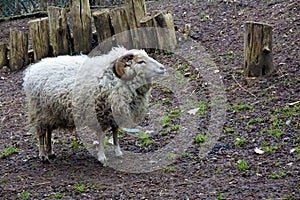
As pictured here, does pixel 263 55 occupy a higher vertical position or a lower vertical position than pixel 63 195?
higher

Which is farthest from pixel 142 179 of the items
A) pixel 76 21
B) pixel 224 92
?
pixel 76 21

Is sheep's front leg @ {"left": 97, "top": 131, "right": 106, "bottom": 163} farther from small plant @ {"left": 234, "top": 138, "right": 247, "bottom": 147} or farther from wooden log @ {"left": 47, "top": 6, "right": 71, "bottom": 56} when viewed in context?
wooden log @ {"left": 47, "top": 6, "right": 71, "bottom": 56}

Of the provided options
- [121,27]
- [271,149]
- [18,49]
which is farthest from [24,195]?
[18,49]

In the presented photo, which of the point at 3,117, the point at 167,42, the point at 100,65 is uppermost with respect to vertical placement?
the point at 100,65

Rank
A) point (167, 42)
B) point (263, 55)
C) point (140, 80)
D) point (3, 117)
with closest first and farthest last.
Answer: point (140, 80), point (263, 55), point (3, 117), point (167, 42)

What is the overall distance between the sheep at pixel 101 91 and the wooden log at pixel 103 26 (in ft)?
12.2

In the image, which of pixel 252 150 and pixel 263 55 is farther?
pixel 263 55

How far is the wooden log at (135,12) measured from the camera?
9.84m

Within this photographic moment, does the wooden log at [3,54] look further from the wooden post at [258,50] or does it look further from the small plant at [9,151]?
the wooden post at [258,50]

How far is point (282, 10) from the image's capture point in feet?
32.5

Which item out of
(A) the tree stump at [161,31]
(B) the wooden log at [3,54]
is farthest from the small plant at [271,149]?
(B) the wooden log at [3,54]

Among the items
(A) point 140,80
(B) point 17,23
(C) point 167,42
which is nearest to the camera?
(A) point 140,80

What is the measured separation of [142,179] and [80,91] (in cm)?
115

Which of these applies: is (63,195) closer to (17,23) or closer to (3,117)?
(3,117)
